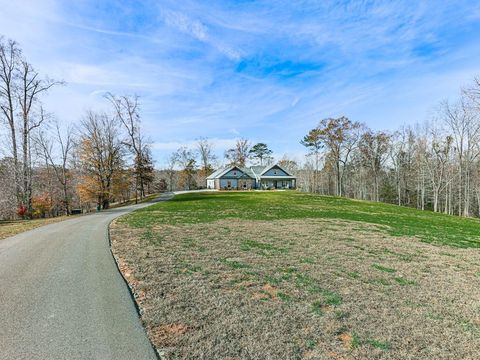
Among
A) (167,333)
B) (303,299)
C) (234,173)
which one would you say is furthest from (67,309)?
(234,173)

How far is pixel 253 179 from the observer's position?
49.8 meters

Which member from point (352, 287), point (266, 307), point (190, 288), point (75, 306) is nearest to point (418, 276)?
point (352, 287)

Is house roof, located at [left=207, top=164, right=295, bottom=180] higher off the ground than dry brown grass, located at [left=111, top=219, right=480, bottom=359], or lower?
higher

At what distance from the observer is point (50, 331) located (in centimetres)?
304

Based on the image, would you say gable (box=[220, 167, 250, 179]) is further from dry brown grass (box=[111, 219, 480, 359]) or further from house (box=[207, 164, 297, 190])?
dry brown grass (box=[111, 219, 480, 359])

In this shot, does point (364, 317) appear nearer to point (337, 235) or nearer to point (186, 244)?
point (186, 244)

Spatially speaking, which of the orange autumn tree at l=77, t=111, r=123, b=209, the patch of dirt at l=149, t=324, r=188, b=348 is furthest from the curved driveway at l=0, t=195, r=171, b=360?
the orange autumn tree at l=77, t=111, r=123, b=209

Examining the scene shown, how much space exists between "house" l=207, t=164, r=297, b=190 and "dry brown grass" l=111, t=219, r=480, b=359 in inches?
1556

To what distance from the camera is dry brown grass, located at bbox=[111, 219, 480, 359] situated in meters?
2.81

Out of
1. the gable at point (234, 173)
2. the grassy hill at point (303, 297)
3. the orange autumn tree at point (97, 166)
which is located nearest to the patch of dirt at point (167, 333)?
the grassy hill at point (303, 297)

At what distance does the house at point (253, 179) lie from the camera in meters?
47.4

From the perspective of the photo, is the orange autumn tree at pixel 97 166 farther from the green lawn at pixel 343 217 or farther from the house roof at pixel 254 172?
the house roof at pixel 254 172

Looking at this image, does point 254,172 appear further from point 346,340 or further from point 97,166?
point 346,340

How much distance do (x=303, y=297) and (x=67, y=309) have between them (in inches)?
134
